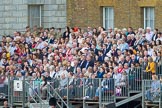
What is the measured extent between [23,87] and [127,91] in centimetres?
607

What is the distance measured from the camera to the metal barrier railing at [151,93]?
47.9 meters

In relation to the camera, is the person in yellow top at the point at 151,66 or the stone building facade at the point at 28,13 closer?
the person in yellow top at the point at 151,66

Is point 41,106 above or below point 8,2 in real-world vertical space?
below

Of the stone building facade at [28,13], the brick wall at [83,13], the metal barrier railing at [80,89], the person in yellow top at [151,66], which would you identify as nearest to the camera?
the person in yellow top at [151,66]

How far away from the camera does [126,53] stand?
166 feet

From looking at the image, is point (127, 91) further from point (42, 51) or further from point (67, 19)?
point (67, 19)

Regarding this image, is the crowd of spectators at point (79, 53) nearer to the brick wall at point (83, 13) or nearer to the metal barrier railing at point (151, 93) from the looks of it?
the metal barrier railing at point (151, 93)

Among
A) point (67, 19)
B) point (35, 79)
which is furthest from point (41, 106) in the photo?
point (67, 19)

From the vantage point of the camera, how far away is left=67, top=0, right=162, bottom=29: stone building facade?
193 ft

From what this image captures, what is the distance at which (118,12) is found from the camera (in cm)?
6050

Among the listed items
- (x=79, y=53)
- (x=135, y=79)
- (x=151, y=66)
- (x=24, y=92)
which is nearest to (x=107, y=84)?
(x=135, y=79)

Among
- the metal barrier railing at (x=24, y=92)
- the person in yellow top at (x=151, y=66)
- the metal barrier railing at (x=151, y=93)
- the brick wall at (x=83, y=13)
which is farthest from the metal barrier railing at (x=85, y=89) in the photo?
the brick wall at (x=83, y=13)

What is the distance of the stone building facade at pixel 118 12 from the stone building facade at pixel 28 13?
3.03 feet

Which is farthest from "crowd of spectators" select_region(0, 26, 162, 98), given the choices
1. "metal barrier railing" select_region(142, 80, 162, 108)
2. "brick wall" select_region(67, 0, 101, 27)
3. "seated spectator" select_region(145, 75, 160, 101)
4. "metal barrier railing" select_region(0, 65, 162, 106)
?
"brick wall" select_region(67, 0, 101, 27)
